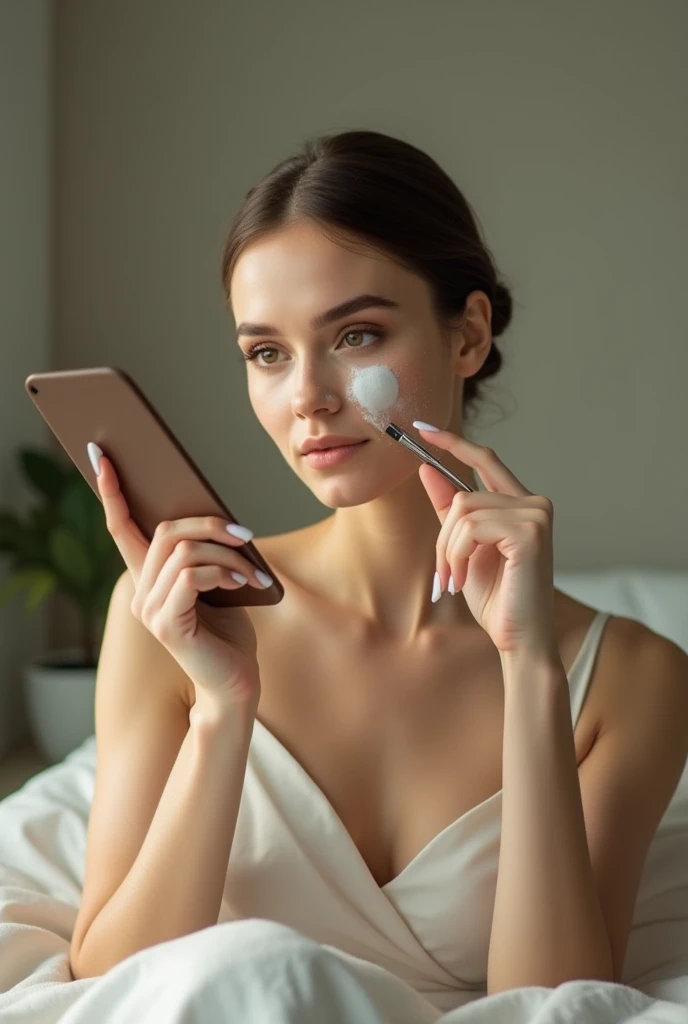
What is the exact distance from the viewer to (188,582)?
1061 millimetres

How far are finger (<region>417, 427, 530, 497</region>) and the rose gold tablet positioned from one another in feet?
0.64

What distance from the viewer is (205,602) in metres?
1.17

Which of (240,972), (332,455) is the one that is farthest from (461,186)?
(240,972)

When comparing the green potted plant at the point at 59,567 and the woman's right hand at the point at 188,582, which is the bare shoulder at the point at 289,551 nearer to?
the woman's right hand at the point at 188,582

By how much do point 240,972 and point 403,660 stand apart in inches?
23.4

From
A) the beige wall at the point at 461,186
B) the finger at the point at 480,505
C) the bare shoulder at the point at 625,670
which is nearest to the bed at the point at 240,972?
the bare shoulder at the point at 625,670

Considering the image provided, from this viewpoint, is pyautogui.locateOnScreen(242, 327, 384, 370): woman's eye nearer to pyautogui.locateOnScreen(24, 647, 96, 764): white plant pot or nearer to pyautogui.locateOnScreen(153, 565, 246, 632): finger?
pyautogui.locateOnScreen(153, 565, 246, 632): finger

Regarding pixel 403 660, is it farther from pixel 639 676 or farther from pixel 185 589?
pixel 185 589

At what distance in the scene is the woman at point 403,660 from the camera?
112 centimetres

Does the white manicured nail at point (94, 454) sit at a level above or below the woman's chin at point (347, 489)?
above

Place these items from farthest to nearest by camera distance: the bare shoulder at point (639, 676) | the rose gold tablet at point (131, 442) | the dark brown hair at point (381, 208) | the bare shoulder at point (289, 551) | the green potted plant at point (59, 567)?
1. the green potted plant at point (59, 567)
2. the bare shoulder at point (289, 551)
3. the bare shoulder at point (639, 676)
4. the dark brown hair at point (381, 208)
5. the rose gold tablet at point (131, 442)

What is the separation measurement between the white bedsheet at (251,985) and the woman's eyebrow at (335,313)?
0.55 metres

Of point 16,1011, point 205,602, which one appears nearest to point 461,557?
point 205,602

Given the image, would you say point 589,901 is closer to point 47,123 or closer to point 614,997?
point 614,997
